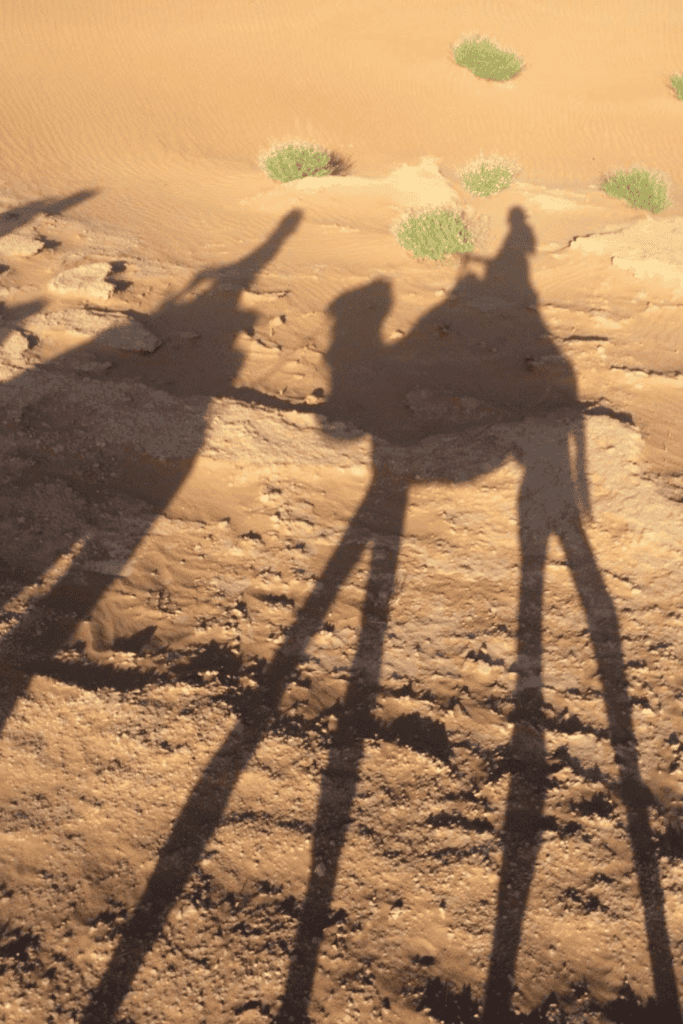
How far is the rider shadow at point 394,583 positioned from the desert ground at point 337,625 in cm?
2

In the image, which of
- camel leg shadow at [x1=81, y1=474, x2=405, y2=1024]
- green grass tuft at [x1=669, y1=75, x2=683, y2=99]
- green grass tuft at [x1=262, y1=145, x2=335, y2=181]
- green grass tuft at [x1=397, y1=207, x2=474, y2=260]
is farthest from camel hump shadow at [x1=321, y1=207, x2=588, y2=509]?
green grass tuft at [x1=669, y1=75, x2=683, y2=99]

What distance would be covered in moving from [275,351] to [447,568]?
120 inches

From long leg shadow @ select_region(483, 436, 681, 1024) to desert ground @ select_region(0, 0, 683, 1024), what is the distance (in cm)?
1

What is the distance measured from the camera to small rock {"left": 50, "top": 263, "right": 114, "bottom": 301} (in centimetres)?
650

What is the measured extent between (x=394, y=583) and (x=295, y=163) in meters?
8.42

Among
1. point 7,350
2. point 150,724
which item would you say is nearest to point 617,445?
point 150,724

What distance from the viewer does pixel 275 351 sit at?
6125mm

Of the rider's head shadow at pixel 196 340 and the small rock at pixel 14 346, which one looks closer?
the small rock at pixel 14 346

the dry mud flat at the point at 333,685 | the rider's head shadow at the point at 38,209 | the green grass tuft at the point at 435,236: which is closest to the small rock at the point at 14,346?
→ the dry mud flat at the point at 333,685

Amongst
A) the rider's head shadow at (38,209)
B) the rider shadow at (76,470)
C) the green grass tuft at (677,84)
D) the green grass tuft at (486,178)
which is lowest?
the rider shadow at (76,470)

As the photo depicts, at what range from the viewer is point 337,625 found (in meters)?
3.53

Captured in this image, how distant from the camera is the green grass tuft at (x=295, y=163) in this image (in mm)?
10023

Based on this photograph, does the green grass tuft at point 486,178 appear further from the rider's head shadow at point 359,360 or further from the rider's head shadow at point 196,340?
the rider's head shadow at point 196,340

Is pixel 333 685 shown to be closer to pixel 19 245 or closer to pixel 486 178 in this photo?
pixel 19 245
